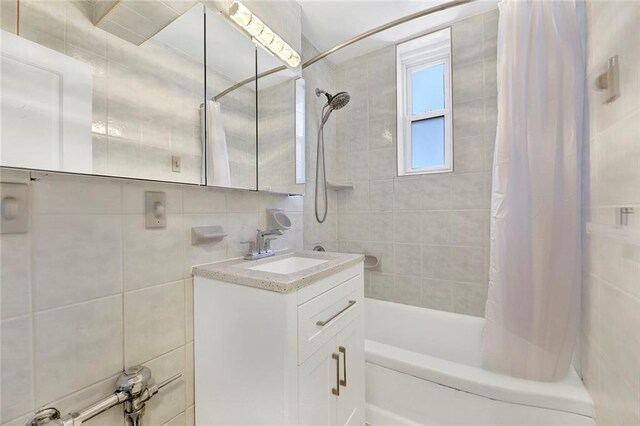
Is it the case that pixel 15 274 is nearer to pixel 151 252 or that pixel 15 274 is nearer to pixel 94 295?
pixel 94 295

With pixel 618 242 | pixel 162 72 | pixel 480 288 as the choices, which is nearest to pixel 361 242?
pixel 480 288

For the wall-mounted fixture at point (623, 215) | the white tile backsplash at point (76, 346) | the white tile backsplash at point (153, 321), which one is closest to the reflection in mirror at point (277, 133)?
the white tile backsplash at point (153, 321)

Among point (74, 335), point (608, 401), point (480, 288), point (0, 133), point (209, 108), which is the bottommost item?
point (608, 401)

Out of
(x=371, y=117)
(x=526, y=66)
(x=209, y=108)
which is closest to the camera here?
(x=209, y=108)

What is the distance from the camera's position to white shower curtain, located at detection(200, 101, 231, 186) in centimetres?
105

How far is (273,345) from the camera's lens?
2.54ft

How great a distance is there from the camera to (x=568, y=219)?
1.17m

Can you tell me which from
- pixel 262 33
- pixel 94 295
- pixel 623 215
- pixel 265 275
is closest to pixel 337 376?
pixel 265 275

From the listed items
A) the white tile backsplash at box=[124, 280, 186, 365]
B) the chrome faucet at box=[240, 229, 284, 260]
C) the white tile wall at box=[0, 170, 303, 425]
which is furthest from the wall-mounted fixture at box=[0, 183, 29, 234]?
the chrome faucet at box=[240, 229, 284, 260]

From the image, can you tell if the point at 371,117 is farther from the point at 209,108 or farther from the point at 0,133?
the point at 0,133

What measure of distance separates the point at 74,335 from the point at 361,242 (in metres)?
1.79

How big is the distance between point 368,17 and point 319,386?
2113 millimetres

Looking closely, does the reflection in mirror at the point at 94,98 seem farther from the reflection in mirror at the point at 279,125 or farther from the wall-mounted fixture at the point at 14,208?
the reflection in mirror at the point at 279,125

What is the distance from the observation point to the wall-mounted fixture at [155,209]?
837 mm
